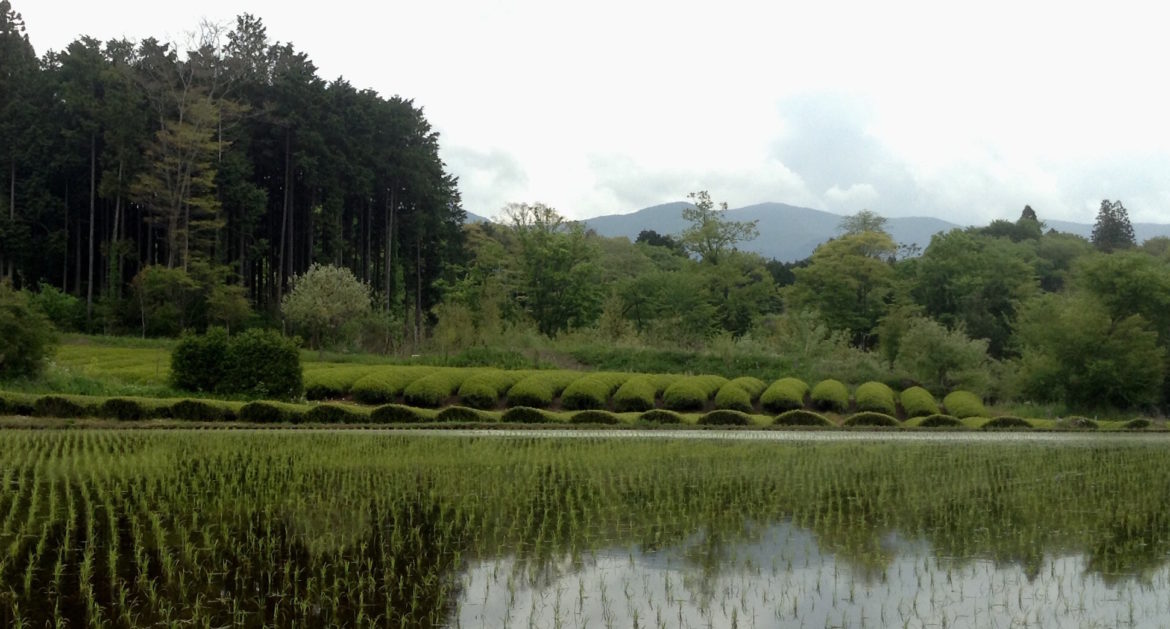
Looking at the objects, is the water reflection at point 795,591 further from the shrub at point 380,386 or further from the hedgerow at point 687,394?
the shrub at point 380,386

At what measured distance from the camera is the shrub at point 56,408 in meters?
24.2

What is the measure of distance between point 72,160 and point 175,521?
172 feet

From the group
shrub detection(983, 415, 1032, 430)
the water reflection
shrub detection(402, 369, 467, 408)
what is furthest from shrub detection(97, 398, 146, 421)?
shrub detection(983, 415, 1032, 430)

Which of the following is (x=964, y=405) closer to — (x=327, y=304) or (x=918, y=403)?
(x=918, y=403)

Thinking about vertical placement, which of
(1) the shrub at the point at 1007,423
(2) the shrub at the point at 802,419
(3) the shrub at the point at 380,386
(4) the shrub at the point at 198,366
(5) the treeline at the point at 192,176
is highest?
(5) the treeline at the point at 192,176

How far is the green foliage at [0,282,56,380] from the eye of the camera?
27.7 metres

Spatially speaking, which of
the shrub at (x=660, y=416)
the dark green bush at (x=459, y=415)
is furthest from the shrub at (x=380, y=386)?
the shrub at (x=660, y=416)

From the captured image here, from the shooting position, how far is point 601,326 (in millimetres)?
47188

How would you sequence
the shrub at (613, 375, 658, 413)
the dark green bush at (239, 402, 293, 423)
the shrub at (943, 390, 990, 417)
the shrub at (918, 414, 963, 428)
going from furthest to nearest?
the shrub at (943, 390, 990, 417)
the shrub at (918, 414, 963, 428)
the shrub at (613, 375, 658, 413)
the dark green bush at (239, 402, 293, 423)

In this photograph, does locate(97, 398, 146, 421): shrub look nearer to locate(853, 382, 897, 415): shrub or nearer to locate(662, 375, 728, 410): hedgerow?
locate(662, 375, 728, 410): hedgerow

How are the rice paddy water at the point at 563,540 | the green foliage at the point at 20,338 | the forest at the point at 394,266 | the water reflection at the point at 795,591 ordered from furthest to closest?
the forest at the point at 394,266 < the green foliage at the point at 20,338 < the rice paddy water at the point at 563,540 < the water reflection at the point at 795,591

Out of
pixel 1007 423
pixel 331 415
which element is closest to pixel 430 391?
pixel 331 415

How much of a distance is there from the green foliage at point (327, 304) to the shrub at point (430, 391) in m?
14.6

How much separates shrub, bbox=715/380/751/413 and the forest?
22.0 feet
